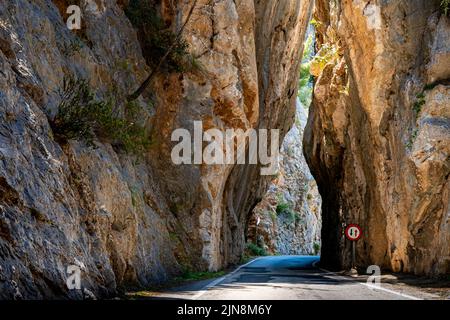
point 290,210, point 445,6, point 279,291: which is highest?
point 445,6

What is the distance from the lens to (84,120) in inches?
416

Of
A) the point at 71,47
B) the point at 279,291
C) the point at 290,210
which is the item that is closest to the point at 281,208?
the point at 290,210

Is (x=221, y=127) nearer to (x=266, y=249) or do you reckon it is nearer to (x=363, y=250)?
(x=363, y=250)

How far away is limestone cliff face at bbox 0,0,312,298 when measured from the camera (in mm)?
7457

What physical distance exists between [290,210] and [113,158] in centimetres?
4846

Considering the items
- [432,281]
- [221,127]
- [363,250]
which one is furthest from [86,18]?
[363,250]

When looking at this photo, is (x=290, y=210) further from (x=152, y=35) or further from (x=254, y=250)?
(x=152, y=35)

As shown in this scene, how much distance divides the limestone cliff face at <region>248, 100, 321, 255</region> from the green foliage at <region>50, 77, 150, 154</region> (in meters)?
41.5

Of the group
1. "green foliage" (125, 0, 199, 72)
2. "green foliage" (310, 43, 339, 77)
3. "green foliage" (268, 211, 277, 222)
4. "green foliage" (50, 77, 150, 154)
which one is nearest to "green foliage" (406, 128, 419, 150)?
"green foliage" (125, 0, 199, 72)

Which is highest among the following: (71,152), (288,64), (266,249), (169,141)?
(288,64)

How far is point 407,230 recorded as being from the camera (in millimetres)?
17016

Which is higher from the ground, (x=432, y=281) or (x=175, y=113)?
(x=175, y=113)

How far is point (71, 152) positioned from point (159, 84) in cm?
975

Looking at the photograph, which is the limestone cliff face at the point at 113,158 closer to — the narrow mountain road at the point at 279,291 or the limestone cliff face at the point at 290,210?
the narrow mountain road at the point at 279,291
